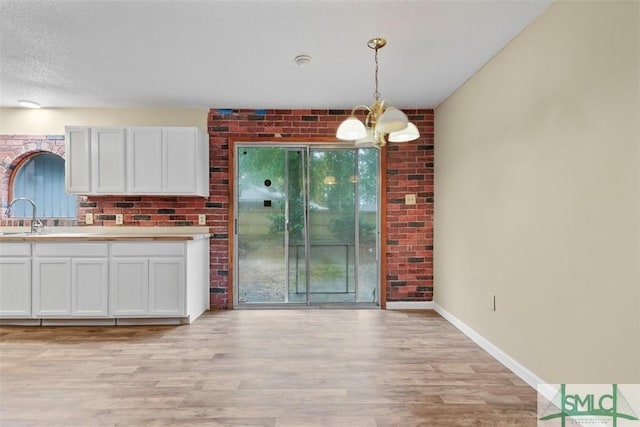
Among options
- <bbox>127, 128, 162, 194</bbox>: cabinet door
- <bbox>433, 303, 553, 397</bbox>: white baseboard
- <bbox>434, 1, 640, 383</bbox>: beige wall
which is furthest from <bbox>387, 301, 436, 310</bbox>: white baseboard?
<bbox>127, 128, 162, 194</bbox>: cabinet door

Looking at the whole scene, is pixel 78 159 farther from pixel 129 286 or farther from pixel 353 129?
pixel 353 129

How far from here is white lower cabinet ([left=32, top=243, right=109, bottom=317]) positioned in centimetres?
330

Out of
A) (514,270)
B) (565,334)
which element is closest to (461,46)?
(514,270)

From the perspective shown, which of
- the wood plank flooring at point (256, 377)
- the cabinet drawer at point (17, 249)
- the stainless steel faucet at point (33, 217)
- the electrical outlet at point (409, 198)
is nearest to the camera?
the wood plank flooring at point (256, 377)

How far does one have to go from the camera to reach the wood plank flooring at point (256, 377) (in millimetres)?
1872

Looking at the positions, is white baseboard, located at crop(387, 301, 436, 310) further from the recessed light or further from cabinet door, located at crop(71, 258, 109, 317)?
the recessed light

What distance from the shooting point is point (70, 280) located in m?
3.32

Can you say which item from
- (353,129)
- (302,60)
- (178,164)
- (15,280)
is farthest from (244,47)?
(15,280)

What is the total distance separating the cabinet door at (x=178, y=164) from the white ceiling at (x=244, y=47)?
0.43 metres

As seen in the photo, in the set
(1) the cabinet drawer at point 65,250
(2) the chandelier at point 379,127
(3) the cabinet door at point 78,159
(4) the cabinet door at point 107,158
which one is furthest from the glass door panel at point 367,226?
(3) the cabinet door at point 78,159

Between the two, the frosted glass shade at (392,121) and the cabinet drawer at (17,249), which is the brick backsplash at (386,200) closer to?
the cabinet drawer at (17,249)

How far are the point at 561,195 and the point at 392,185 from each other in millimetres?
2184

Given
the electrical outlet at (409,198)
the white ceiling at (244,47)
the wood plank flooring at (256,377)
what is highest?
the white ceiling at (244,47)

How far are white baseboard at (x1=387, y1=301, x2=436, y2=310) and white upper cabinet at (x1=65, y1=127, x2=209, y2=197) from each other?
2630mm
